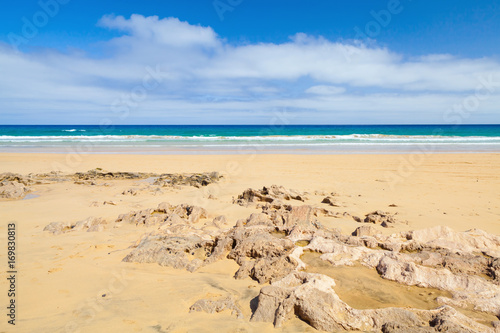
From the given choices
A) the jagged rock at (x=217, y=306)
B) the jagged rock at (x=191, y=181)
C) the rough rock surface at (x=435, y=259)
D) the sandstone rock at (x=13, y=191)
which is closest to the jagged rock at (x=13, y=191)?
the sandstone rock at (x=13, y=191)

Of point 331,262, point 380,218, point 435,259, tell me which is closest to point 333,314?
point 331,262

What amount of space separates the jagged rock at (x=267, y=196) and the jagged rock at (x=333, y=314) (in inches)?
147

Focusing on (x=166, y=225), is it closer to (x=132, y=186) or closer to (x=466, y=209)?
(x=132, y=186)

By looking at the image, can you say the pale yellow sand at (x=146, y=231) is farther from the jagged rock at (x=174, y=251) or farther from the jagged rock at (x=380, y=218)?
the jagged rock at (x=380, y=218)

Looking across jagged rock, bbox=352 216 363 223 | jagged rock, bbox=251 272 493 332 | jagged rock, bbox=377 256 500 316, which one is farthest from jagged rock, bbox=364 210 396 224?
jagged rock, bbox=251 272 493 332

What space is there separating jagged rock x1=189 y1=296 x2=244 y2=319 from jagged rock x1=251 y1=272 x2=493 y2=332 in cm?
21

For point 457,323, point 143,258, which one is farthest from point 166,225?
point 457,323

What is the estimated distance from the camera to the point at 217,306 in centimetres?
268

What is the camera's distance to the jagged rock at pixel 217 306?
104 inches

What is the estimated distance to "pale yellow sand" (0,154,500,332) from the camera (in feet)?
8.51

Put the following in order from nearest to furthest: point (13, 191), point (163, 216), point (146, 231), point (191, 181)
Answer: point (146, 231) → point (163, 216) → point (13, 191) → point (191, 181)

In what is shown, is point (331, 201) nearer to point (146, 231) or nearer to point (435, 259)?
point (435, 259)

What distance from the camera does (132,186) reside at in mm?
8680

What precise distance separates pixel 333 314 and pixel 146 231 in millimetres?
3441
